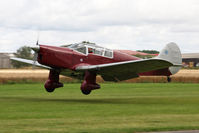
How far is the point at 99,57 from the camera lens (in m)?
24.1

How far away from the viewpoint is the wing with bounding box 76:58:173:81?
20625 mm

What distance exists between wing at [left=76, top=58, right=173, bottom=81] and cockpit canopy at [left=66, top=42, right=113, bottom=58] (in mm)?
1139

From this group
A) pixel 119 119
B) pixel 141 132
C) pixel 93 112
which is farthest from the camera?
pixel 93 112

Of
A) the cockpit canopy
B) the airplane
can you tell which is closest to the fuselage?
the airplane

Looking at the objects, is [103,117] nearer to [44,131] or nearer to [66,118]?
[66,118]

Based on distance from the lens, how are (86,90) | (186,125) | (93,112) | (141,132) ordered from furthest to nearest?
(86,90), (93,112), (186,125), (141,132)

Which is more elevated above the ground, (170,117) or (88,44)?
(88,44)

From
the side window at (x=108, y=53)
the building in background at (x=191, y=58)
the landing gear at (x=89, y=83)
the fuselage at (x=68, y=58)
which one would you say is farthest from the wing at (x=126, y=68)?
the building in background at (x=191, y=58)

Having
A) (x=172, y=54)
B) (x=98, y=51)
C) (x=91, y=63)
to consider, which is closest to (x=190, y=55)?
(x=172, y=54)

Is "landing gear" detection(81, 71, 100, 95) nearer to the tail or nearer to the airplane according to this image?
the airplane

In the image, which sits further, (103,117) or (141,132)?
(103,117)

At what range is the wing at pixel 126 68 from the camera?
20.6m

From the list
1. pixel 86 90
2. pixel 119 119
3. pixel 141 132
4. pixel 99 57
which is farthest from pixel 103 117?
pixel 99 57

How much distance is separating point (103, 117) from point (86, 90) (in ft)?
25.5
